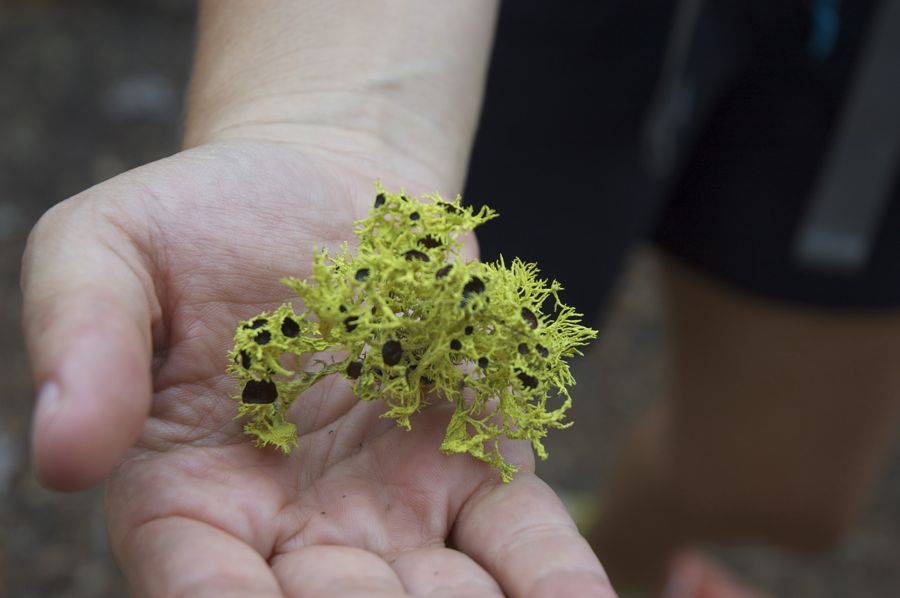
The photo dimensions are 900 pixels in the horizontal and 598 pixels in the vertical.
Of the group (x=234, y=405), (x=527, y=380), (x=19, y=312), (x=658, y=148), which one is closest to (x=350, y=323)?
(x=234, y=405)

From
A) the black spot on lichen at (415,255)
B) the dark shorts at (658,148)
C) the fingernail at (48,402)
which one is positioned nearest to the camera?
the fingernail at (48,402)

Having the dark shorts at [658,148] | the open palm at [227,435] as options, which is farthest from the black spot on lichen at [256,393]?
the dark shorts at [658,148]

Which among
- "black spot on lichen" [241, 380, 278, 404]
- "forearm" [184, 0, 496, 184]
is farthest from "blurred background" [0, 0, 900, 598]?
"black spot on lichen" [241, 380, 278, 404]

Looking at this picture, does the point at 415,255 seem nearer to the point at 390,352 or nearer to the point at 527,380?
the point at 390,352

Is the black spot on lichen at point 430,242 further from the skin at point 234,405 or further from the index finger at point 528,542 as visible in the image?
the index finger at point 528,542

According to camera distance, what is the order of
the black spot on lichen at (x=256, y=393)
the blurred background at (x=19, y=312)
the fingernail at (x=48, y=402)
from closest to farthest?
the fingernail at (x=48, y=402), the black spot on lichen at (x=256, y=393), the blurred background at (x=19, y=312)

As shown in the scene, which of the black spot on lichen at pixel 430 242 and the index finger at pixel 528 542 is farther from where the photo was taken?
the black spot on lichen at pixel 430 242

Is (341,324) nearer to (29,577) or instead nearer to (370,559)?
(370,559)

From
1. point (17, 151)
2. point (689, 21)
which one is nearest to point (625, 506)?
point (689, 21)
